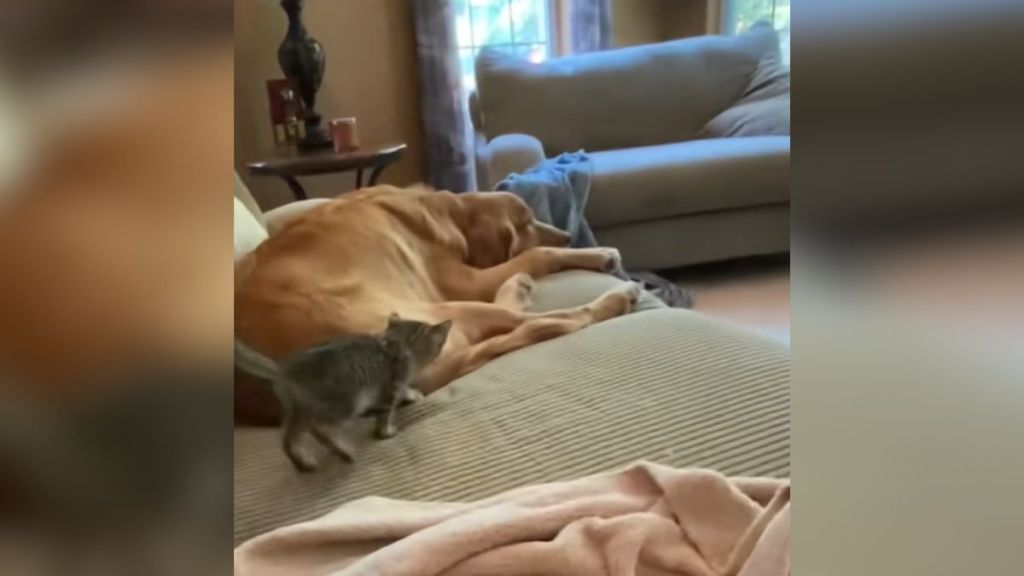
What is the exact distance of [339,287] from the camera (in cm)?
152

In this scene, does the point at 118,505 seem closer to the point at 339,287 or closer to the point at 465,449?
the point at 465,449

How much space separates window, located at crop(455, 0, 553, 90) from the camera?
416cm

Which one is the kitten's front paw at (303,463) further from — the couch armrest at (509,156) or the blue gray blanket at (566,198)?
the couch armrest at (509,156)

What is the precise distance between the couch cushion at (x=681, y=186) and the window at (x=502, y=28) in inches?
56.9

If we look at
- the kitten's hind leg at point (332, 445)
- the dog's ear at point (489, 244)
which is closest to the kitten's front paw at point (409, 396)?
the kitten's hind leg at point (332, 445)

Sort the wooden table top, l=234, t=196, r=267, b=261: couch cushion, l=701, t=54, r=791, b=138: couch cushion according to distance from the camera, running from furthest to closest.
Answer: l=701, t=54, r=791, b=138: couch cushion → the wooden table top → l=234, t=196, r=267, b=261: couch cushion

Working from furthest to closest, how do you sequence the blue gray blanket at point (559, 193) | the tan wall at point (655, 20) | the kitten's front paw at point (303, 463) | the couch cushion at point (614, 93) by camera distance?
the tan wall at point (655, 20) < the couch cushion at point (614, 93) < the blue gray blanket at point (559, 193) < the kitten's front paw at point (303, 463)

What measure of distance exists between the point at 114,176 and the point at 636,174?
2.69 metres

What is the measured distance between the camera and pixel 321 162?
2.81 meters

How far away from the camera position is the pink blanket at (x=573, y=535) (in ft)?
2.33

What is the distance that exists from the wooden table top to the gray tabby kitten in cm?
159

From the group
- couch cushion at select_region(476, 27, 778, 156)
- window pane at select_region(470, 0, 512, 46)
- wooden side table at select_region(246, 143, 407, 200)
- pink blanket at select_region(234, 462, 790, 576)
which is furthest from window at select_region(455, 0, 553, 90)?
pink blanket at select_region(234, 462, 790, 576)

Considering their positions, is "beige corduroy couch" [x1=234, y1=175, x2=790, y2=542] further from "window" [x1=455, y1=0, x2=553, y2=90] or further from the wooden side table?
"window" [x1=455, y1=0, x2=553, y2=90]

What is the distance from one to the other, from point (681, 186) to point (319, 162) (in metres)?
1.17
